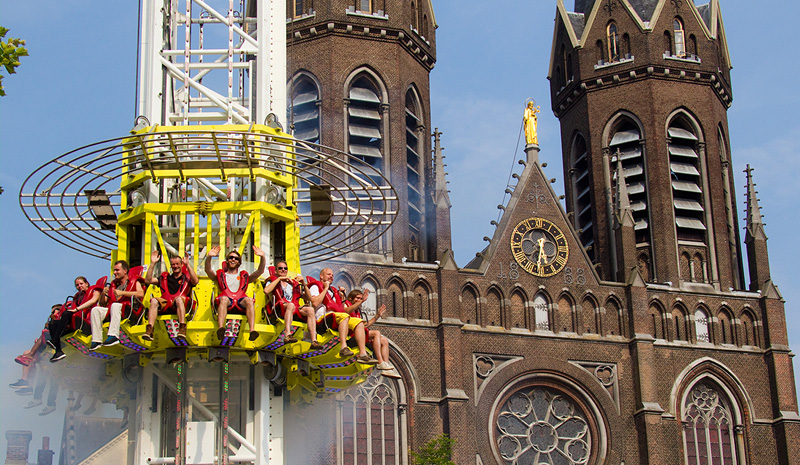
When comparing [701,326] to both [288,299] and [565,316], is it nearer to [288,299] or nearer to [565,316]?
[565,316]

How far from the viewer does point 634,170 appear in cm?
4728

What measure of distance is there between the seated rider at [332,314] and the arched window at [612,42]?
3033 centimetres

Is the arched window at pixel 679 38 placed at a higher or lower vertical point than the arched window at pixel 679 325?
higher

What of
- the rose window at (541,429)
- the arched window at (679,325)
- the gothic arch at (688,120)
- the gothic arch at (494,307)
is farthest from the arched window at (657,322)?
the gothic arch at (688,120)

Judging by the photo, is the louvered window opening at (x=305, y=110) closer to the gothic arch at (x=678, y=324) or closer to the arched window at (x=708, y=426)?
the gothic arch at (x=678, y=324)

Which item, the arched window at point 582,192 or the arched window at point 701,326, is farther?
the arched window at point 582,192

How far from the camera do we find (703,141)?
157ft

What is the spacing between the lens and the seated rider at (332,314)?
20062 mm

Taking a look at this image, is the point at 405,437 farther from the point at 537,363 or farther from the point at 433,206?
the point at 433,206

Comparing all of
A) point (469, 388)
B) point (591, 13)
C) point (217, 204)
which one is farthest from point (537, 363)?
point (217, 204)

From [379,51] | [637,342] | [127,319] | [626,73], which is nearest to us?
[127,319]

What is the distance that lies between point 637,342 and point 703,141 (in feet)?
29.0

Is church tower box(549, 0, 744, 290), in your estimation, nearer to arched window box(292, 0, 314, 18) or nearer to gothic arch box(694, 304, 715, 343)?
gothic arch box(694, 304, 715, 343)

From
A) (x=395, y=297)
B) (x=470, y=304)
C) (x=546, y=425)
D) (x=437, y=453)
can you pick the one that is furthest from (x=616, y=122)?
(x=437, y=453)
